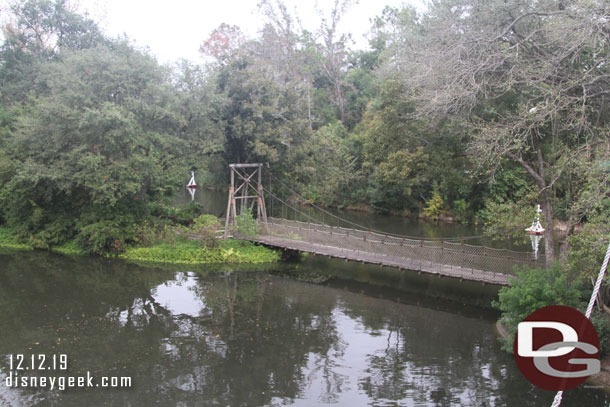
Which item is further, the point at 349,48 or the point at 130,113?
the point at 349,48

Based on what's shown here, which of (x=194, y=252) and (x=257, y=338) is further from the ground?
(x=194, y=252)

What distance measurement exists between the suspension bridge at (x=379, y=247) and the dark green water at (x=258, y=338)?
3.19 ft

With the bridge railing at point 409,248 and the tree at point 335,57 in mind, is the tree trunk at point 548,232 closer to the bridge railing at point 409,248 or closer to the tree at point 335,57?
the bridge railing at point 409,248

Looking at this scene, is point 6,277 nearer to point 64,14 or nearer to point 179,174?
point 179,174

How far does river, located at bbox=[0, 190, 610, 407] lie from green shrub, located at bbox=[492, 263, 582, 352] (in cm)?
96

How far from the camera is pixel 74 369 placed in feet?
31.0

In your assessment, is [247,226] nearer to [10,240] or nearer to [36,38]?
[10,240]

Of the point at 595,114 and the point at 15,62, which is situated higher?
the point at 15,62

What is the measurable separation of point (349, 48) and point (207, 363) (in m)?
38.0

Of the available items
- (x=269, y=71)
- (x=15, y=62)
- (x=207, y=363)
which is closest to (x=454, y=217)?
(x=269, y=71)

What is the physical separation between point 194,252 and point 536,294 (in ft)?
40.9

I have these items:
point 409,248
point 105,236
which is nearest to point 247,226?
point 105,236

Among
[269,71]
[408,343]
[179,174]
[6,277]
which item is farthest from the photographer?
[269,71]

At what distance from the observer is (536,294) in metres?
10.3
